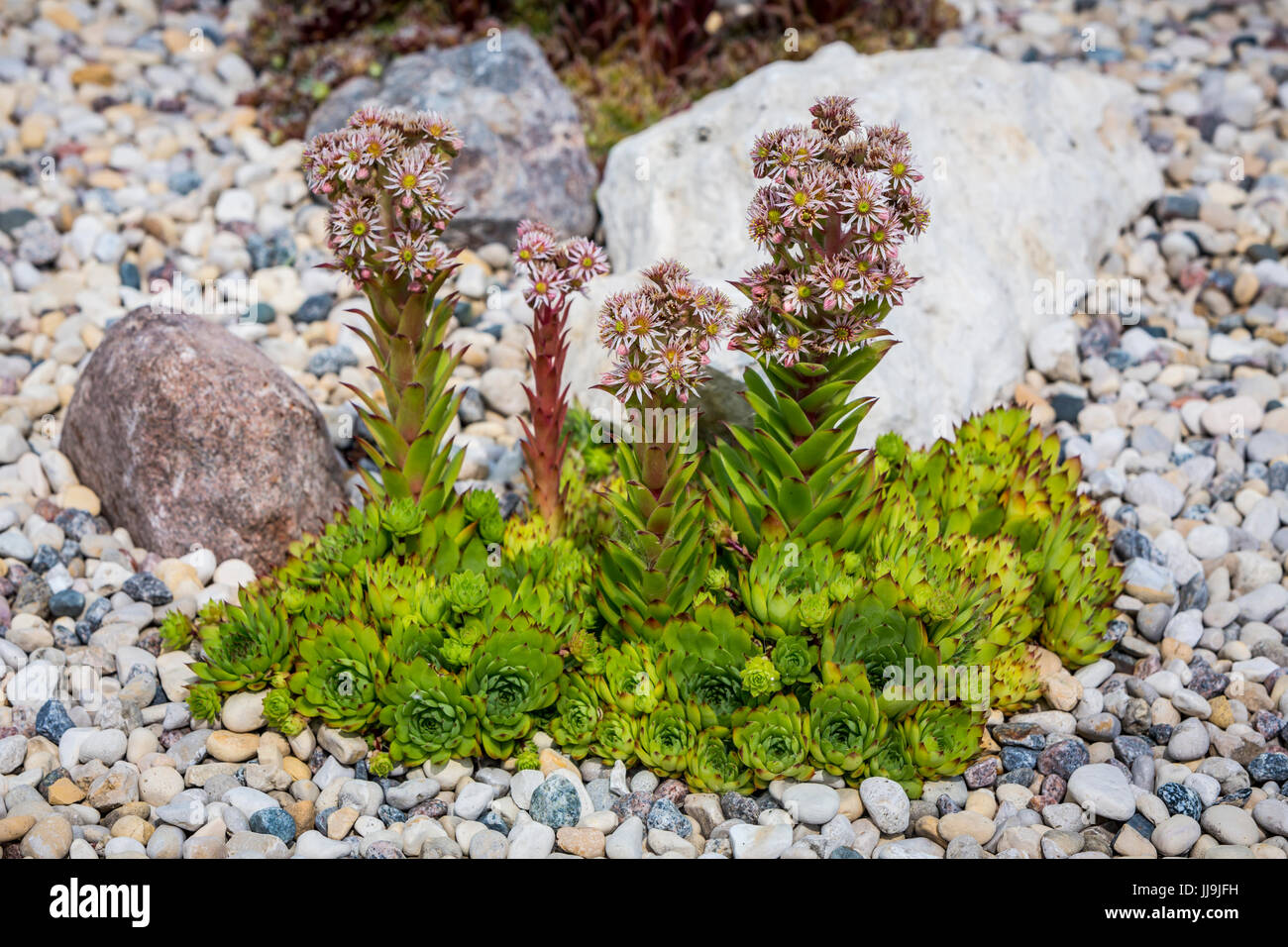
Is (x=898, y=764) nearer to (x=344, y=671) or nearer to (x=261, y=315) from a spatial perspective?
(x=344, y=671)

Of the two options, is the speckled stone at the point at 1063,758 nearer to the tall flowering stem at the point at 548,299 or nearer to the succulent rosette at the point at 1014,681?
the succulent rosette at the point at 1014,681

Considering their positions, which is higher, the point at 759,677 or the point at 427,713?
the point at 759,677

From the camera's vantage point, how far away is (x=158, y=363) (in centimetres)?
525

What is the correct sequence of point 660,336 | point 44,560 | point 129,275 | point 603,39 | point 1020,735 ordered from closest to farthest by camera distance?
point 660,336, point 1020,735, point 44,560, point 129,275, point 603,39

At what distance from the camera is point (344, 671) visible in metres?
4.41

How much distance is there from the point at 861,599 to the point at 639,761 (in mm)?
1064

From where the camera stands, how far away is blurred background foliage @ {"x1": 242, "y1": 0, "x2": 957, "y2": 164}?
8.73 m

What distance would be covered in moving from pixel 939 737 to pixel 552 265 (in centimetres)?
230

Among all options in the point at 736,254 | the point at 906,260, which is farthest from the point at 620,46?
the point at 906,260

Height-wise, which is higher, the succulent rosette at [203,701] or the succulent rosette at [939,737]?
the succulent rosette at [203,701]

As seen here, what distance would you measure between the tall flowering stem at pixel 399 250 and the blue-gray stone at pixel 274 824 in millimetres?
1331

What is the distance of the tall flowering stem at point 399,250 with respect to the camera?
14.0 feet

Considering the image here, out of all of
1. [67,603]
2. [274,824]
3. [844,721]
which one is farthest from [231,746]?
[844,721]

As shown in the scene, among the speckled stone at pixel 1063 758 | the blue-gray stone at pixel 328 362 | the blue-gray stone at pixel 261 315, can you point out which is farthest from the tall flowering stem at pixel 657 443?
the blue-gray stone at pixel 261 315
